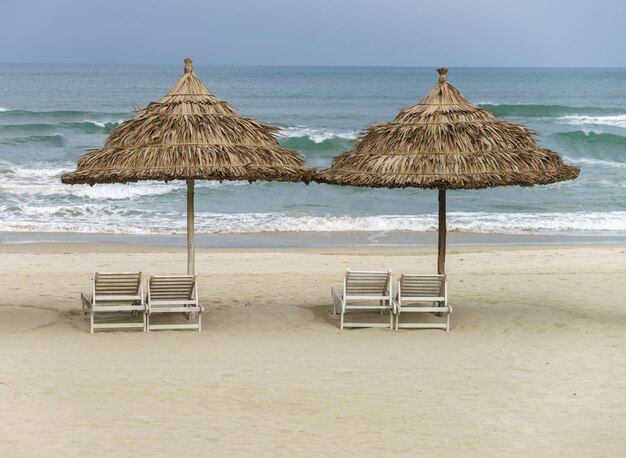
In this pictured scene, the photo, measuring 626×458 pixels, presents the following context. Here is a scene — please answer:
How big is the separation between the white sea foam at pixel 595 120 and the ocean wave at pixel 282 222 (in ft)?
85.9

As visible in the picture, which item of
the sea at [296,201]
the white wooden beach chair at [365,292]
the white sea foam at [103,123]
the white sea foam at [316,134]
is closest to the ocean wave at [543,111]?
the sea at [296,201]

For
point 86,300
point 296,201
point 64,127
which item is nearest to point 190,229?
point 86,300

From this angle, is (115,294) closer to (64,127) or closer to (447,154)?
(447,154)

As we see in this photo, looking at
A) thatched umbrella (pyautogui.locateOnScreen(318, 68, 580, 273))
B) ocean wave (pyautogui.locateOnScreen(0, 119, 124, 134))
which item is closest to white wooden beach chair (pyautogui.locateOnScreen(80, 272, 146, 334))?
thatched umbrella (pyautogui.locateOnScreen(318, 68, 580, 273))

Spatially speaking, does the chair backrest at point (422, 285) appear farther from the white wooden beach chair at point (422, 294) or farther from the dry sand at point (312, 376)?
the dry sand at point (312, 376)

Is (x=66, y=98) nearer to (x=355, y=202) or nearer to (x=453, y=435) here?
(x=355, y=202)

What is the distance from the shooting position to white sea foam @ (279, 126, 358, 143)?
40.8m

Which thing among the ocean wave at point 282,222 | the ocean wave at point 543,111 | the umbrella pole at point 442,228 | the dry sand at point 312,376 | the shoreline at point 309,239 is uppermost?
the ocean wave at point 543,111

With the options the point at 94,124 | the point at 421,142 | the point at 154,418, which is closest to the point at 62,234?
the point at 421,142

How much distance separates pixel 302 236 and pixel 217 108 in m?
9.72

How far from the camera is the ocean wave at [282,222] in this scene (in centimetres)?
2116

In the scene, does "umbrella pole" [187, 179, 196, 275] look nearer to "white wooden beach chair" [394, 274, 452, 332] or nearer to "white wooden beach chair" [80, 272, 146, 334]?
"white wooden beach chair" [80, 272, 146, 334]

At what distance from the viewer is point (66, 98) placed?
65812 mm

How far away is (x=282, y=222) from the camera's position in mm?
21969
